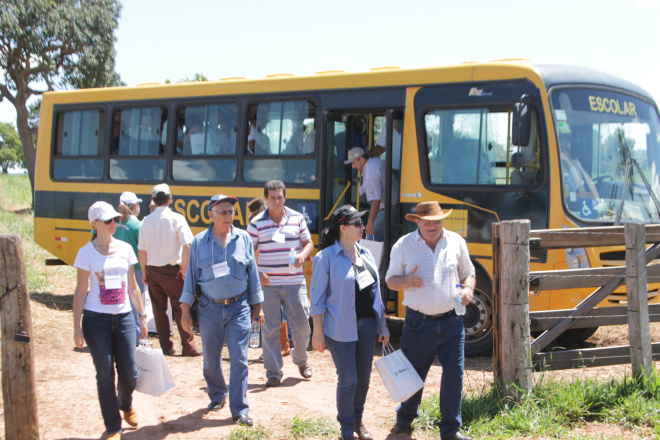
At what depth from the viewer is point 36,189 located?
11492 millimetres

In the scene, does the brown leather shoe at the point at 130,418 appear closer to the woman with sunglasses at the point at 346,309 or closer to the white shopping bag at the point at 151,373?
the white shopping bag at the point at 151,373

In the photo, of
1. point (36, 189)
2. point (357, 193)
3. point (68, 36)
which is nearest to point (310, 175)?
point (357, 193)

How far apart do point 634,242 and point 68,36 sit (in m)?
21.8

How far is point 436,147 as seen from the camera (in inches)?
312

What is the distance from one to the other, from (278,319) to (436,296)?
2.17 meters

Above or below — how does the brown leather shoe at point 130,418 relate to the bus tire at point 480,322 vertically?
below

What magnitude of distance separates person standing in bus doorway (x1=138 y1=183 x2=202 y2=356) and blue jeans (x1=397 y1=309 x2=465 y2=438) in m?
3.22

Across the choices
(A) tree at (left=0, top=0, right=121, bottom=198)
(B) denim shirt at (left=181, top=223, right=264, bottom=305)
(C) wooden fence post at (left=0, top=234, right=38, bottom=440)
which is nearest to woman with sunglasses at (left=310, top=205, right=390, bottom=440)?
(B) denim shirt at (left=181, top=223, right=264, bottom=305)

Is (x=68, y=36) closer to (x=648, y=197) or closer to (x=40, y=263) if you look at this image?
(x=40, y=263)

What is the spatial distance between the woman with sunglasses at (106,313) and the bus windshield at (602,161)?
4572 mm

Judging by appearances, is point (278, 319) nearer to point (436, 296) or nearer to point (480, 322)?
point (436, 296)

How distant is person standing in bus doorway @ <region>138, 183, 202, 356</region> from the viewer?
757 cm

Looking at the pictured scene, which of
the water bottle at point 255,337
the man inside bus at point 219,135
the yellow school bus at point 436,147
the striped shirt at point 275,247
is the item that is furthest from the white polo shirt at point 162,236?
the man inside bus at point 219,135

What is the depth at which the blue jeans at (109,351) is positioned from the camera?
492cm
